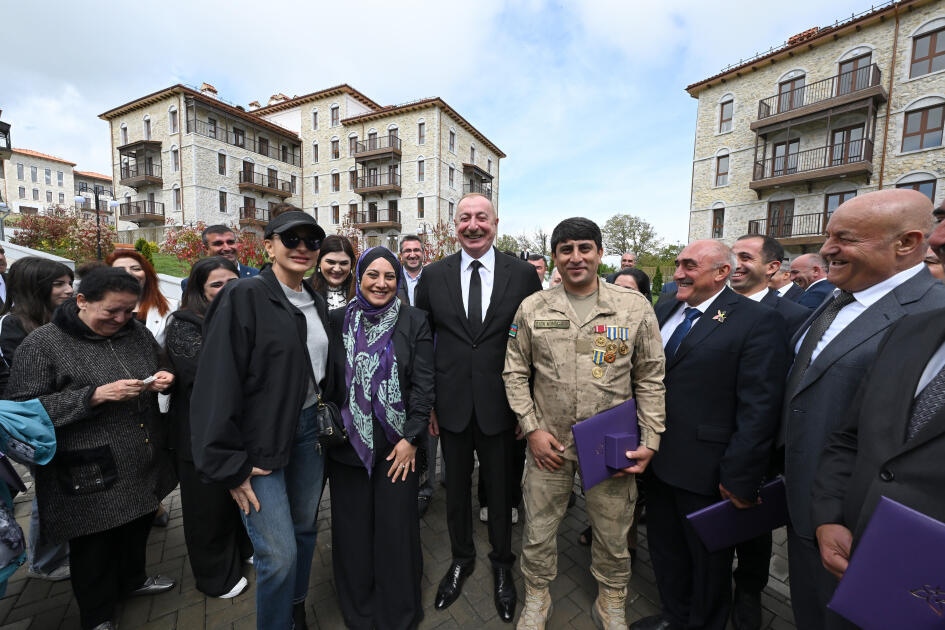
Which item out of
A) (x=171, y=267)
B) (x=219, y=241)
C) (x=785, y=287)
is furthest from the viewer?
(x=171, y=267)

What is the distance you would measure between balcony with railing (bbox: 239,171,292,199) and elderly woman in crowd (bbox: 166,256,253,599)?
105 feet

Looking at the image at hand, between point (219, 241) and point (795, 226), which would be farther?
point (795, 226)

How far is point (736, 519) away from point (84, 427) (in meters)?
3.70

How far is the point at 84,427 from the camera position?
7.38ft

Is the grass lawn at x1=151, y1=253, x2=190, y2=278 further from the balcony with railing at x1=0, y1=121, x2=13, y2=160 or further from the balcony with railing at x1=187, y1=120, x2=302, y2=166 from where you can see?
the balcony with railing at x1=187, y1=120, x2=302, y2=166

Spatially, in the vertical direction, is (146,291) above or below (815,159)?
below

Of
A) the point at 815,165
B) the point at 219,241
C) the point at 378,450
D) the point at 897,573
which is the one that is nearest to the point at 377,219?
the point at 815,165

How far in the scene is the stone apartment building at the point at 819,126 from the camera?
16.4 meters

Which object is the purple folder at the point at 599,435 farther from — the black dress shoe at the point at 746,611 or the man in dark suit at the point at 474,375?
the black dress shoe at the point at 746,611

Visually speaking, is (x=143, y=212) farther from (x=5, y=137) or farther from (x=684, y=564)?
(x=684, y=564)

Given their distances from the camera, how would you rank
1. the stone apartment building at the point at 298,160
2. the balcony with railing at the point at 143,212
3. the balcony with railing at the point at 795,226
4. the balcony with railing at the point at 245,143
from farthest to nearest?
the balcony with railing at the point at 143,212 < the stone apartment building at the point at 298,160 < the balcony with railing at the point at 245,143 < the balcony with railing at the point at 795,226

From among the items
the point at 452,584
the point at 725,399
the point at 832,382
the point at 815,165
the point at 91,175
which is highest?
the point at 91,175

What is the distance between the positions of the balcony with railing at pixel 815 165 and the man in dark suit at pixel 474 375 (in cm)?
2290

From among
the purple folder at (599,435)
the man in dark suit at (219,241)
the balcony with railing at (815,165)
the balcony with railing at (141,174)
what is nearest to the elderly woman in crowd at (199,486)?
the man in dark suit at (219,241)
